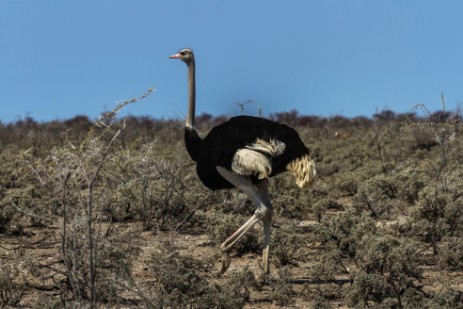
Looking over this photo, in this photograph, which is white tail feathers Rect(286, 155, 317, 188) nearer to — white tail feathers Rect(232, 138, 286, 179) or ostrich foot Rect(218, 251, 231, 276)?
white tail feathers Rect(232, 138, 286, 179)

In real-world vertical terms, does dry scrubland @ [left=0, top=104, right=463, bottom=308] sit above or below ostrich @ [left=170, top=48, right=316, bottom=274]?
below

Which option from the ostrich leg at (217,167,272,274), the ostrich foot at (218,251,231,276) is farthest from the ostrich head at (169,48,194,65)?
the ostrich foot at (218,251,231,276)

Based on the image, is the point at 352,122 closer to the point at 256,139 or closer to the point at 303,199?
the point at 303,199

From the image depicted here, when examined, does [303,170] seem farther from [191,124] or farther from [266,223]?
[191,124]

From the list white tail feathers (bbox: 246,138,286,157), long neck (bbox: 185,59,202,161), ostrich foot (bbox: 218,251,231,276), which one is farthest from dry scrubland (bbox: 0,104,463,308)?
white tail feathers (bbox: 246,138,286,157)

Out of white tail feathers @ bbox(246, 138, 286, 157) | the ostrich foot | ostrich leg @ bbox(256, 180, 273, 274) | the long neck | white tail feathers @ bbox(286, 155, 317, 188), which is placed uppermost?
the long neck

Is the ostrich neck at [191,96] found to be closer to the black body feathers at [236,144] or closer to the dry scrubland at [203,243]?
the dry scrubland at [203,243]

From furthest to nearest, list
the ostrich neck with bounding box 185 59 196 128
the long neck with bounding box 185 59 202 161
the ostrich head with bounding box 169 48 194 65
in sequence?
1. the ostrich head with bounding box 169 48 194 65
2. the ostrich neck with bounding box 185 59 196 128
3. the long neck with bounding box 185 59 202 161

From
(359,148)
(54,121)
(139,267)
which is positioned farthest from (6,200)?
(54,121)

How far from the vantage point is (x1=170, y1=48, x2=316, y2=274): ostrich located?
5.90 metres

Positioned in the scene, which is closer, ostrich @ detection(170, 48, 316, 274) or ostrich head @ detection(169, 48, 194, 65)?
ostrich @ detection(170, 48, 316, 274)

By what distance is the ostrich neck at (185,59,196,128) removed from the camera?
691 cm

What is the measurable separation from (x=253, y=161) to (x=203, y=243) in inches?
66.1

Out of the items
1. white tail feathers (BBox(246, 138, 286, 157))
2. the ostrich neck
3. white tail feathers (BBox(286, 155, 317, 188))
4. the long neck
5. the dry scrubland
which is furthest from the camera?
the ostrich neck
